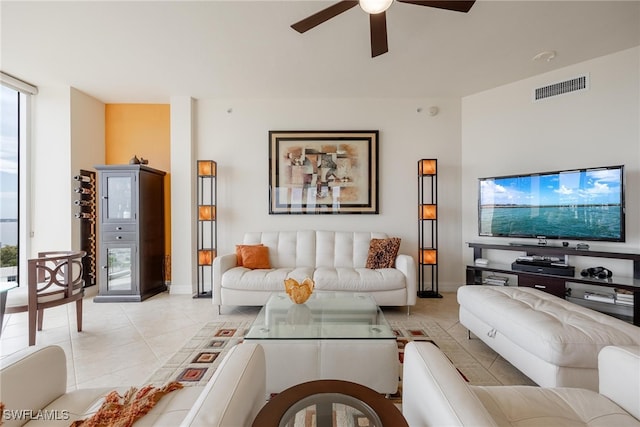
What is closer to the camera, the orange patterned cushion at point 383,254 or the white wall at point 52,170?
the orange patterned cushion at point 383,254

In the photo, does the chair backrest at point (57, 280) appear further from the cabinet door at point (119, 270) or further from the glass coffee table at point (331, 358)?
the glass coffee table at point (331, 358)

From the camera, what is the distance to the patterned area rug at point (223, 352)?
1776 mm

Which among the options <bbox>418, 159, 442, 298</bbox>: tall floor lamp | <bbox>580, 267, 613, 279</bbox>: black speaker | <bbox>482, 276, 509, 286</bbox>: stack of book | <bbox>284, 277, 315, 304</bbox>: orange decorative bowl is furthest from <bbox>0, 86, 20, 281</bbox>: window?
<bbox>580, 267, 613, 279</bbox>: black speaker

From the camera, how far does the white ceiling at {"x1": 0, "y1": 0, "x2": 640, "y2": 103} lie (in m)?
2.14

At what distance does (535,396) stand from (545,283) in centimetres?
221

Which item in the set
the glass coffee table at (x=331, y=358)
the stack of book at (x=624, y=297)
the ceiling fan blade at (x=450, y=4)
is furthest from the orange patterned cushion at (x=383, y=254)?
the ceiling fan blade at (x=450, y=4)

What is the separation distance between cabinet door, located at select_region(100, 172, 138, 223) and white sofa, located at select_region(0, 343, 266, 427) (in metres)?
2.78

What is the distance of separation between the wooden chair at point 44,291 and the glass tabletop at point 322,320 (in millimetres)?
1842

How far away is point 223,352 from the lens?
2111mm

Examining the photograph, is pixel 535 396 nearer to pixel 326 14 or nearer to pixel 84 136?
pixel 326 14

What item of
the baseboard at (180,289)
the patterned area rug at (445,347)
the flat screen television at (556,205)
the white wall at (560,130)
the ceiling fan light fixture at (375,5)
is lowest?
the patterned area rug at (445,347)

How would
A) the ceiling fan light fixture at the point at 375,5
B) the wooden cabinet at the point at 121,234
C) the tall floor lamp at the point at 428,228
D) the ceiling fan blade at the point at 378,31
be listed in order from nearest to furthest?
the ceiling fan light fixture at the point at 375,5 → the ceiling fan blade at the point at 378,31 → the wooden cabinet at the point at 121,234 → the tall floor lamp at the point at 428,228

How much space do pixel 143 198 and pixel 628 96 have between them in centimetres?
561

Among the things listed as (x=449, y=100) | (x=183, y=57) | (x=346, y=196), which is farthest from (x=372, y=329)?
(x=449, y=100)
